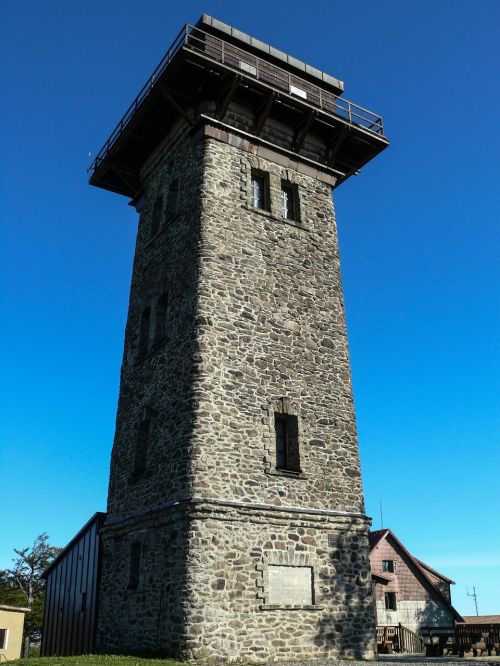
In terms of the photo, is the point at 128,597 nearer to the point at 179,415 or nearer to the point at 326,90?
the point at 179,415

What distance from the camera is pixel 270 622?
13.1 meters

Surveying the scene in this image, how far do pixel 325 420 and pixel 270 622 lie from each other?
5.11m

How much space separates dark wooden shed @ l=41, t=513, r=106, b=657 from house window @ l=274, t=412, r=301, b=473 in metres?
6.06

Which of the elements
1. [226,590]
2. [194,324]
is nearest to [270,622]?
[226,590]

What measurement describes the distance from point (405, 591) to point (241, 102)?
27.4 metres

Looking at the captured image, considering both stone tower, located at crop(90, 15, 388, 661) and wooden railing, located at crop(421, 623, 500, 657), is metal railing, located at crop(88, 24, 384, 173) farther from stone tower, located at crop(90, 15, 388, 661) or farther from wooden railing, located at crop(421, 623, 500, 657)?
wooden railing, located at crop(421, 623, 500, 657)

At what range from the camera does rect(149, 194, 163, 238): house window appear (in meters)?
20.0

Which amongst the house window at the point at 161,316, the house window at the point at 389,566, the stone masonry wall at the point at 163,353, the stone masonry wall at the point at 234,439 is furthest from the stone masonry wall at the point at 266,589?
the house window at the point at 389,566

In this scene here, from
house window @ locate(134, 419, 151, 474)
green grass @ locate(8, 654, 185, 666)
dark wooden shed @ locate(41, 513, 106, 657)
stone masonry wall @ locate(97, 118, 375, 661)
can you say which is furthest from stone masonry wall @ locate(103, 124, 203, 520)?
green grass @ locate(8, 654, 185, 666)

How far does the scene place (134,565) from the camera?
15.0 m

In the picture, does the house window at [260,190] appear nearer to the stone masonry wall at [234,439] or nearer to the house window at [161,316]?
the stone masonry wall at [234,439]

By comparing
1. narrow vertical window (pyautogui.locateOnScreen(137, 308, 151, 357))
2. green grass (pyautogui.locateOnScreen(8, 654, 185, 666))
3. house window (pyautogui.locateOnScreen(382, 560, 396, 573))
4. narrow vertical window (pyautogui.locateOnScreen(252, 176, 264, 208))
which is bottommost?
green grass (pyautogui.locateOnScreen(8, 654, 185, 666))

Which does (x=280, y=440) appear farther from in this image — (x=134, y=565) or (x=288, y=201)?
(x=288, y=201)

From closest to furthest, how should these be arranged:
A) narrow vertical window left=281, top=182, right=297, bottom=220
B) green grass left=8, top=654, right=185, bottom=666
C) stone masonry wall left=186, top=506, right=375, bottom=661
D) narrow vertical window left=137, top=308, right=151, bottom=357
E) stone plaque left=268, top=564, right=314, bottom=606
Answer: green grass left=8, top=654, right=185, bottom=666 < stone masonry wall left=186, top=506, right=375, bottom=661 < stone plaque left=268, top=564, right=314, bottom=606 < narrow vertical window left=137, top=308, right=151, bottom=357 < narrow vertical window left=281, top=182, right=297, bottom=220
